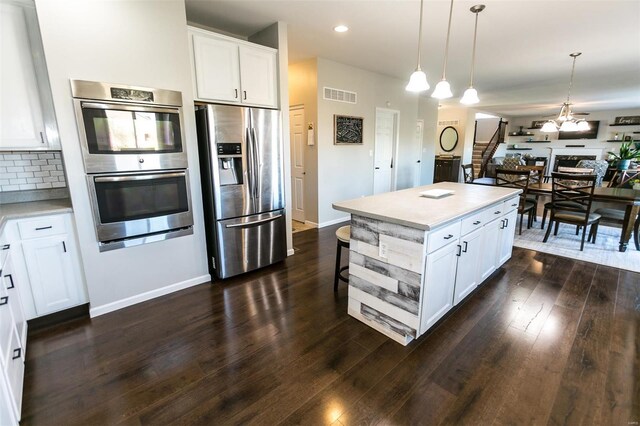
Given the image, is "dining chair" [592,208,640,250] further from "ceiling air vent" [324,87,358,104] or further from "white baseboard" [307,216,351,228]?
"ceiling air vent" [324,87,358,104]

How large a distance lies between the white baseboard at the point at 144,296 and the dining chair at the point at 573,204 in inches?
180

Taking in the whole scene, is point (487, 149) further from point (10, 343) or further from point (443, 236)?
point (10, 343)

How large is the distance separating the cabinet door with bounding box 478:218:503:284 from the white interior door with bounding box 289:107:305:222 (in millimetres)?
3075

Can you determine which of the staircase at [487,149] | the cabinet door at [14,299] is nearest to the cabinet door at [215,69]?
the cabinet door at [14,299]

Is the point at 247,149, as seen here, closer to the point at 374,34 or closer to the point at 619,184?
the point at 374,34

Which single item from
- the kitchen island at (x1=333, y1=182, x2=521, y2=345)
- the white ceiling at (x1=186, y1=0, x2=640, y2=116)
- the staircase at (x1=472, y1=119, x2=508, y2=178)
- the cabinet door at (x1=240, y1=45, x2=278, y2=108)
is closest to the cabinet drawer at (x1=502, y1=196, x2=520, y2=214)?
the kitchen island at (x1=333, y1=182, x2=521, y2=345)

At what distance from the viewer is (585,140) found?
11.3 metres

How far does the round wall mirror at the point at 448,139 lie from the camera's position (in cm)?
957

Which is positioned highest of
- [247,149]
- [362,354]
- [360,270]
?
[247,149]

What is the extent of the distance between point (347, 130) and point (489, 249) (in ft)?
10.1

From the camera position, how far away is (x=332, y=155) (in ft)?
16.2

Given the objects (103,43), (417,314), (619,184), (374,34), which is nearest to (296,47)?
(374,34)

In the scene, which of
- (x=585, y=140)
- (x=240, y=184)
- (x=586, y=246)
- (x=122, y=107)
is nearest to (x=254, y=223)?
(x=240, y=184)

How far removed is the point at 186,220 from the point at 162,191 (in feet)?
1.10
